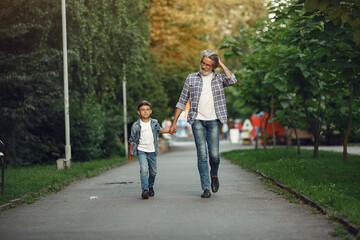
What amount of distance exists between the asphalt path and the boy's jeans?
0.27m

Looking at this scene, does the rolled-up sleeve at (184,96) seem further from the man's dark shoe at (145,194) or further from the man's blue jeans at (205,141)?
the man's dark shoe at (145,194)

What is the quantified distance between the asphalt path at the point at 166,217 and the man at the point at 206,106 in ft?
2.30

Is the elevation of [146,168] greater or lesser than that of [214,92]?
lesser

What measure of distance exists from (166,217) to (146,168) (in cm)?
202

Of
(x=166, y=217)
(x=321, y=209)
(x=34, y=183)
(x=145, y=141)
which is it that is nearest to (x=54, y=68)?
(x=34, y=183)

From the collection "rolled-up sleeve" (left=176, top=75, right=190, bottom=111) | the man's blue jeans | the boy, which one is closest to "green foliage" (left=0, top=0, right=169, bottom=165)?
the boy

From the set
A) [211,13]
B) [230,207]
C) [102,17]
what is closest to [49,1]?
[102,17]

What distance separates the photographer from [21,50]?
19031 mm

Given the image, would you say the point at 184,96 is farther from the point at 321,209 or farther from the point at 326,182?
the point at 326,182

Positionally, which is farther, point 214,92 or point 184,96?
point 184,96

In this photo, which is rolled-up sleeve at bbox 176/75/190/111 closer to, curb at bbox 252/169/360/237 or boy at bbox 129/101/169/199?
boy at bbox 129/101/169/199

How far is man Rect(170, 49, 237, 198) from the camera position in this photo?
9047mm

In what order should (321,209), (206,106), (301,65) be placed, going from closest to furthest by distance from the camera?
(321,209)
(206,106)
(301,65)

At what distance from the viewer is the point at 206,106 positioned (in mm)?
9070
